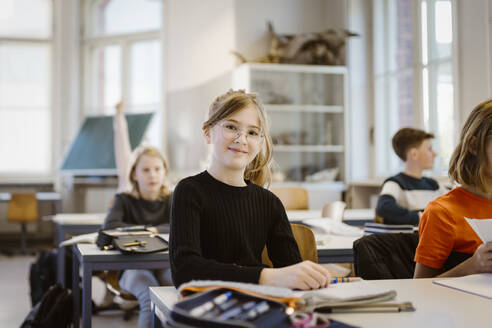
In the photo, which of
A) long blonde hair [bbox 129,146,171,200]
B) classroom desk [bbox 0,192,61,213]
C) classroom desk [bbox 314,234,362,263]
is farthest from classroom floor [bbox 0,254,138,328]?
classroom desk [bbox 314,234,362,263]

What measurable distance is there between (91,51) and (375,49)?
395 cm

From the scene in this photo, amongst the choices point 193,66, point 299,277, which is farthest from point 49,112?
point 299,277

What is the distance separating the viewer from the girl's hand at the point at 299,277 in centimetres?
117

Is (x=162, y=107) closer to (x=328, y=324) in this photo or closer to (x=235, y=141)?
(x=235, y=141)

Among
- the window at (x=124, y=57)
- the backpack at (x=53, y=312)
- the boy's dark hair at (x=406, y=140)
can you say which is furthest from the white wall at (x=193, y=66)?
the backpack at (x=53, y=312)

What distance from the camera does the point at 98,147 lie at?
655 cm

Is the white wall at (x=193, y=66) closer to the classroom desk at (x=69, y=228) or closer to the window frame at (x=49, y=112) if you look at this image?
the window frame at (x=49, y=112)

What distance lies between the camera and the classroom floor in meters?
3.49

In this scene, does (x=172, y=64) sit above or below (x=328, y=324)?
above

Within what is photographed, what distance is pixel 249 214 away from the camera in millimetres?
1491

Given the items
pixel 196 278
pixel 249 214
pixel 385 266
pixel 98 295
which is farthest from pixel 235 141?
pixel 98 295

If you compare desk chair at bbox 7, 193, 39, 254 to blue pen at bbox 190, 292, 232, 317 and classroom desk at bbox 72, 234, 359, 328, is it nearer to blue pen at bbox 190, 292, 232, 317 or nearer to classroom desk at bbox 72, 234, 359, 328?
classroom desk at bbox 72, 234, 359, 328

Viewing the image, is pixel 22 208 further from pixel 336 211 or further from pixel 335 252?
pixel 335 252

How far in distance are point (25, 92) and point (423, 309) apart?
24.7ft
